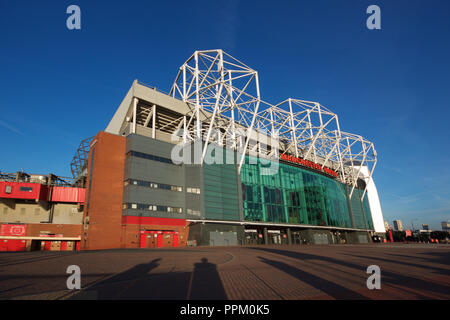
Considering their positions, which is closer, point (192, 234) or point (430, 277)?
point (430, 277)

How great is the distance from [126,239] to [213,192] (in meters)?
15.7

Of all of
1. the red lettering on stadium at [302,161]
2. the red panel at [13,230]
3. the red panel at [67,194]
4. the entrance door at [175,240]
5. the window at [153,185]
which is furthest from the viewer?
the red lettering on stadium at [302,161]

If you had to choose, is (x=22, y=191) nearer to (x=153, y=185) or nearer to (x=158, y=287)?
(x=153, y=185)

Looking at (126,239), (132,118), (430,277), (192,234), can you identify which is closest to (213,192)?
(192,234)

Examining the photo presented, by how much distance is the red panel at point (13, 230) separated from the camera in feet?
133

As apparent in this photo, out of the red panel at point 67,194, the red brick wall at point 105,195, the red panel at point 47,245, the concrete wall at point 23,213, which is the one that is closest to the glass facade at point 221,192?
the red brick wall at point 105,195

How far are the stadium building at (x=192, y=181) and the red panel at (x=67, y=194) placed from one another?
3483 millimetres

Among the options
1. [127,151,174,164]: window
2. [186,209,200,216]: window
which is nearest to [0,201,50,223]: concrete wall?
[127,151,174,164]: window

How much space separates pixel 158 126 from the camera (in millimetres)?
53094

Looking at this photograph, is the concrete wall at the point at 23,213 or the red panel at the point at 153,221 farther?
the concrete wall at the point at 23,213

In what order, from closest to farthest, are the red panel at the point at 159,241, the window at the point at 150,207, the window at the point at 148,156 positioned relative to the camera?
the window at the point at 150,207 → the red panel at the point at 159,241 → the window at the point at 148,156

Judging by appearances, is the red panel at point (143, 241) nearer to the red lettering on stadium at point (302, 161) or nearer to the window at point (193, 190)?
the window at point (193, 190)
